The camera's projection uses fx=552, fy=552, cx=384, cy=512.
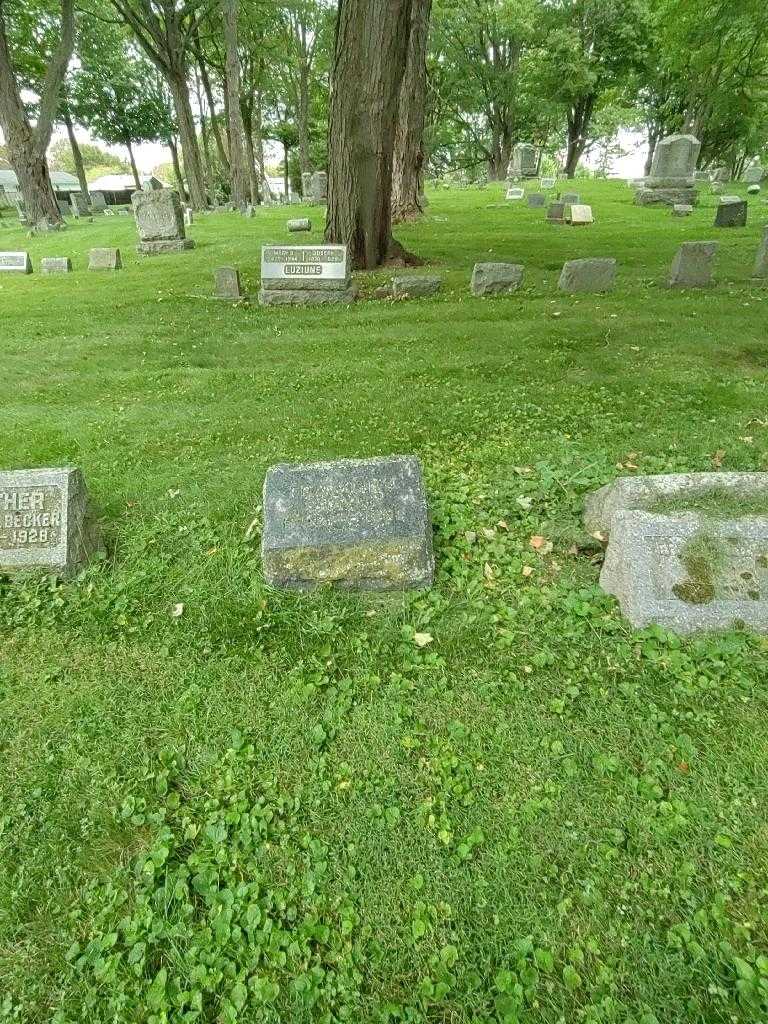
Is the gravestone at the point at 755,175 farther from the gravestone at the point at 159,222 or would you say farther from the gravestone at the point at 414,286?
the gravestone at the point at 159,222

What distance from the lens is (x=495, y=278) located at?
9.83m

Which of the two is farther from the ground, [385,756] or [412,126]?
[412,126]

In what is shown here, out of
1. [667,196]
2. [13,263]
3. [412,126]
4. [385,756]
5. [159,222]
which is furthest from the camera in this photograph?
[667,196]

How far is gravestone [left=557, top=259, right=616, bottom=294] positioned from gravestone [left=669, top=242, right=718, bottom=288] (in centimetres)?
106

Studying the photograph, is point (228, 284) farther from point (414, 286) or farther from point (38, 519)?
point (38, 519)

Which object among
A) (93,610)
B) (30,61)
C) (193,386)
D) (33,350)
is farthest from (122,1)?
(93,610)

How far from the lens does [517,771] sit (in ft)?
8.29

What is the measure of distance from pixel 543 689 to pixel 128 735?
7.00 ft

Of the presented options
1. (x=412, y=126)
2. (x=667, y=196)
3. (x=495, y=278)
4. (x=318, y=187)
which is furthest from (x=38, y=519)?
(x=318, y=187)

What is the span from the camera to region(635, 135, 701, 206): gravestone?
67.8 ft

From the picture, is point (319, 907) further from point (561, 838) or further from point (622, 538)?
point (622, 538)

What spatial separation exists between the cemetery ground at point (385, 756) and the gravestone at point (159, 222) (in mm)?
12216

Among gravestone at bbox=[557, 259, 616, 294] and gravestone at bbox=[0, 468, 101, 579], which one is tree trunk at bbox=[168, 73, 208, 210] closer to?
gravestone at bbox=[557, 259, 616, 294]

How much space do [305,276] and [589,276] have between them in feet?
16.5
